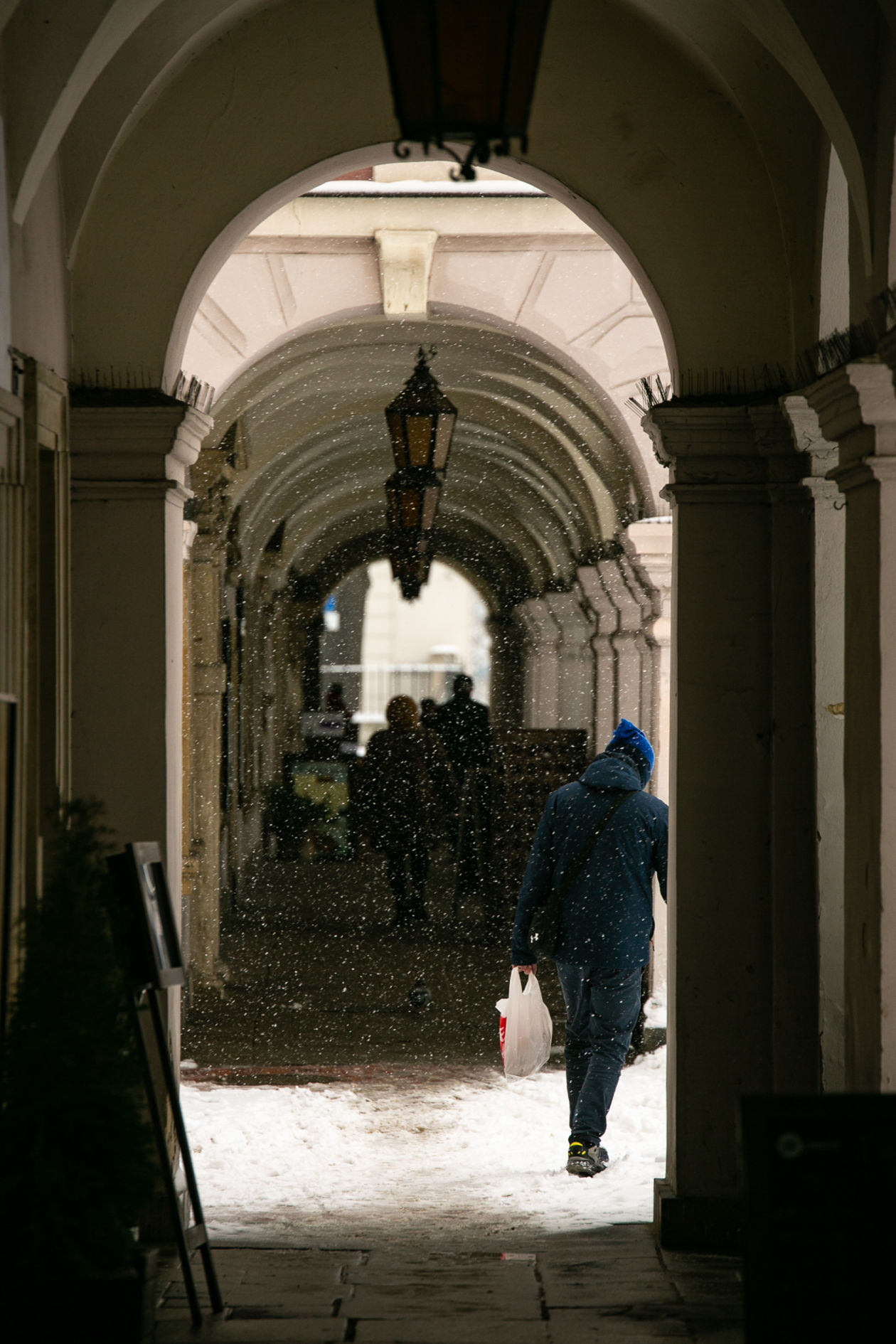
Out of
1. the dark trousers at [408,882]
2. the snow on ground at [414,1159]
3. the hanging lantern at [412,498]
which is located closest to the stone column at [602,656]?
the dark trousers at [408,882]

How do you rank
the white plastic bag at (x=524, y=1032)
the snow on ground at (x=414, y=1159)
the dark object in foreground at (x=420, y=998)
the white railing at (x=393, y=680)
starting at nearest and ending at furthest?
the snow on ground at (x=414, y=1159) → the white plastic bag at (x=524, y=1032) → the dark object in foreground at (x=420, y=998) → the white railing at (x=393, y=680)

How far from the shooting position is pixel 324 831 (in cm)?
1812

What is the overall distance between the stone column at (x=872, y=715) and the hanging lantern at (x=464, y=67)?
63.8 inches

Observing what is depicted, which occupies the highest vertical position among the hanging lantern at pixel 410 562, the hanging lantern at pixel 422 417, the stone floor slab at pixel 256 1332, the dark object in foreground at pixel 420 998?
the hanging lantern at pixel 422 417

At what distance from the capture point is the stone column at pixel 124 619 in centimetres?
521

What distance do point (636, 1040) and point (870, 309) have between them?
5402mm

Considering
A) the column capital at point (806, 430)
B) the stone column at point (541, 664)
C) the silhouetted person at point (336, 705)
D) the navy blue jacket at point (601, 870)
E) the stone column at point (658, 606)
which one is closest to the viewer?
the column capital at point (806, 430)

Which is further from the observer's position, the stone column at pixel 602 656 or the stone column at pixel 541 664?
the stone column at pixel 541 664

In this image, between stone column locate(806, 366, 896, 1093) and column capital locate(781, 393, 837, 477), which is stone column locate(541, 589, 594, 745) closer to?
column capital locate(781, 393, 837, 477)

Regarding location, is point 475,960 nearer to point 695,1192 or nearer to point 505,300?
point 505,300

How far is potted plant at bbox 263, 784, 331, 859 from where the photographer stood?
1817 cm

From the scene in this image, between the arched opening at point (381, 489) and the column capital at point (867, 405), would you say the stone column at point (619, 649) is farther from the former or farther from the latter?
the column capital at point (867, 405)

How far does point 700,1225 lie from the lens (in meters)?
5.12

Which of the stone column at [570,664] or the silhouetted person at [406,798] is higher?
the stone column at [570,664]
